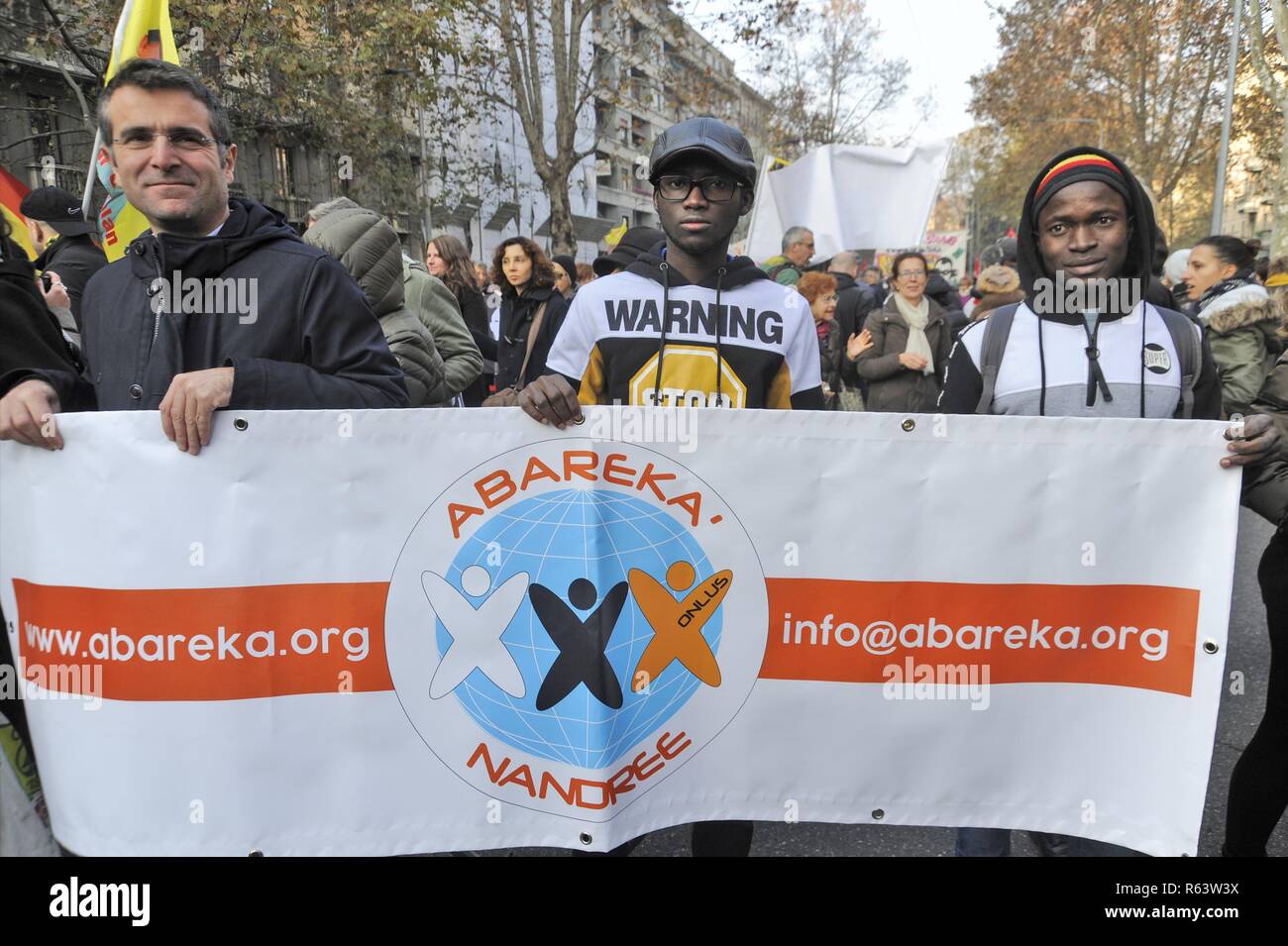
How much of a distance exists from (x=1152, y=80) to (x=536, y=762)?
34.2 metres

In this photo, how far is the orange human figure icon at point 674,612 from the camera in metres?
2.13

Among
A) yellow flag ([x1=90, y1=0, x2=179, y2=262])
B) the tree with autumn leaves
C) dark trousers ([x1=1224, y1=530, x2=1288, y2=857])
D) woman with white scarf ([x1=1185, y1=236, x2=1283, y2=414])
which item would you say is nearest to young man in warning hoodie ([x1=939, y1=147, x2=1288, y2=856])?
dark trousers ([x1=1224, y1=530, x2=1288, y2=857])

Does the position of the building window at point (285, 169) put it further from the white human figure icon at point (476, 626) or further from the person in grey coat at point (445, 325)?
the white human figure icon at point (476, 626)

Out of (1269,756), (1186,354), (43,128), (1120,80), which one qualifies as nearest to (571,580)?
(1186,354)

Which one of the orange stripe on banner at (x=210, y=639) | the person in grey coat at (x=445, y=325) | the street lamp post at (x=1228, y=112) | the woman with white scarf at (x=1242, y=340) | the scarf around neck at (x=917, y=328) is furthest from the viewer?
the street lamp post at (x=1228, y=112)

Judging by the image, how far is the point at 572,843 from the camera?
83.5 inches

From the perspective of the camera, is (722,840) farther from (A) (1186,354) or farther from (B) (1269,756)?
(A) (1186,354)

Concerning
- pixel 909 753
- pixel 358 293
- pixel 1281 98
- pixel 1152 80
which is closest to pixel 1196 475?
pixel 909 753

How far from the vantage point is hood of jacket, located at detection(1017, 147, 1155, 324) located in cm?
231

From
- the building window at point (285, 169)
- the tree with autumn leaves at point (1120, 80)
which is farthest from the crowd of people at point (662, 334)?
the tree with autumn leaves at point (1120, 80)

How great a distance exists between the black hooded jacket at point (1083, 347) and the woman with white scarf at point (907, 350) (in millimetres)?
3477

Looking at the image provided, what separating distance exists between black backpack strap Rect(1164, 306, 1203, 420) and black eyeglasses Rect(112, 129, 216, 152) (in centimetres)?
227

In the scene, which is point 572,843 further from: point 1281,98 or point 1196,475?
point 1281,98

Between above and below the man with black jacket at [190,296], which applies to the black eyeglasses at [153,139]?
above
